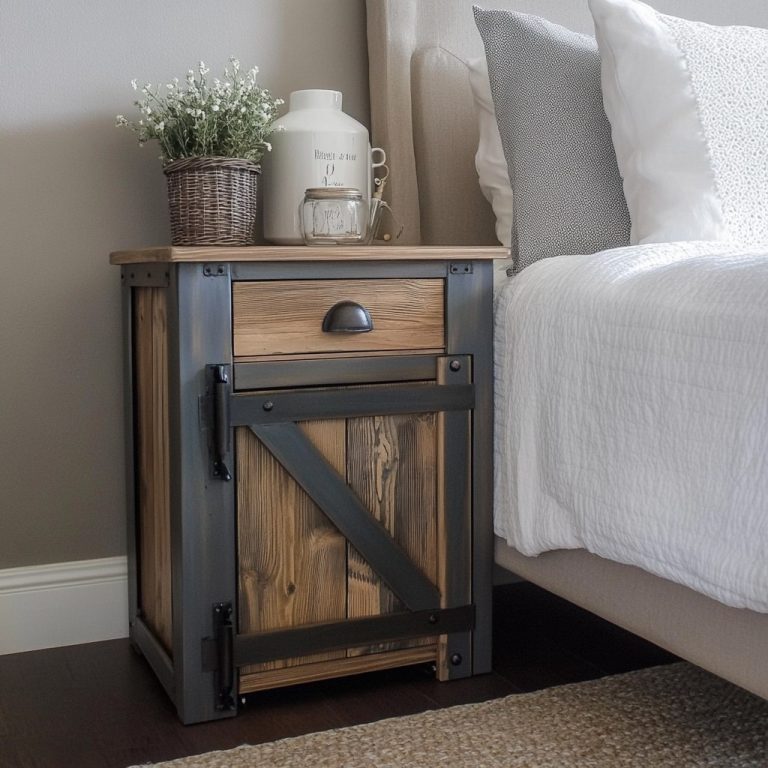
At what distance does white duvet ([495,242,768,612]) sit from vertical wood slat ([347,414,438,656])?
12 cm

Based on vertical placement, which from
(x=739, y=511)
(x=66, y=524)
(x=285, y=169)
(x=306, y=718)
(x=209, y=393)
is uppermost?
(x=285, y=169)

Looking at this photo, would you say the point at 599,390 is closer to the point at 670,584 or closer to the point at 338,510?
the point at 670,584

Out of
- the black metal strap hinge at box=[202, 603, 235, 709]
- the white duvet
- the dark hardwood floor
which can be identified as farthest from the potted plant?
the dark hardwood floor

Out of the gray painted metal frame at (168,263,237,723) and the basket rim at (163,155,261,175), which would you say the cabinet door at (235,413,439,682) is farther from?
the basket rim at (163,155,261,175)

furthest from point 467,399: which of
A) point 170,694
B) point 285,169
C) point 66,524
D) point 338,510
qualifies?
point 66,524

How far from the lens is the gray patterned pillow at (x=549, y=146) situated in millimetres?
1778

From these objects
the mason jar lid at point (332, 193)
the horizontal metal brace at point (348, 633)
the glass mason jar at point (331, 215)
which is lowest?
the horizontal metal brace at point (348, 633)

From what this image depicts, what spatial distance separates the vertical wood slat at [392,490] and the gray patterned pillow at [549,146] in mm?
404

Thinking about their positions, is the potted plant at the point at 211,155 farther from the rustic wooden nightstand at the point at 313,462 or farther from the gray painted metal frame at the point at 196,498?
the gray painted metal frame at the point at 196,498

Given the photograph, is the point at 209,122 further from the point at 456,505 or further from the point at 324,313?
the point at 456,505

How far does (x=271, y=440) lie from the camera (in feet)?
4.93

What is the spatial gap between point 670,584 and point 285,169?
96 cm

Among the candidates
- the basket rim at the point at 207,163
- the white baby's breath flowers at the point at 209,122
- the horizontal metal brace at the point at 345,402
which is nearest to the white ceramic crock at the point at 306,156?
the white baby's breath flowers at the point at 209,122

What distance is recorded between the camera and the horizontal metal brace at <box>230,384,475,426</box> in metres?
1.48
